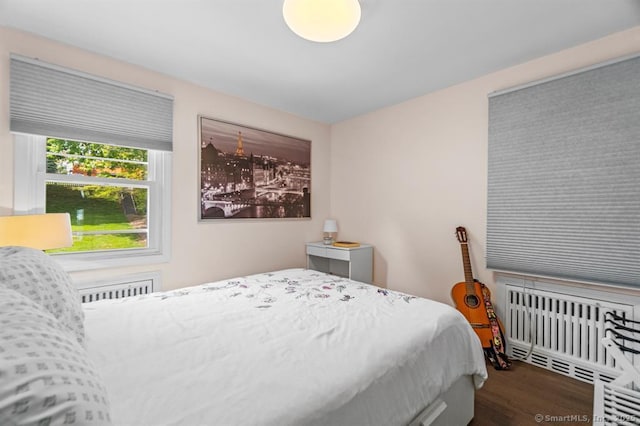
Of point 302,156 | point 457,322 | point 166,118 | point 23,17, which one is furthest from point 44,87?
point 457,322

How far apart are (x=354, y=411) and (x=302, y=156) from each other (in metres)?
3.03

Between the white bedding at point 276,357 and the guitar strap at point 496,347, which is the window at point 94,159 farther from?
the guitar strap at point 496,347

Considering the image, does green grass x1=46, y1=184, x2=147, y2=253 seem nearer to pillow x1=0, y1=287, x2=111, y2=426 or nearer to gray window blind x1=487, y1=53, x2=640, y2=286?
pillow x1=0, y1=287, x2=111, y2=426

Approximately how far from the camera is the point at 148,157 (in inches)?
102

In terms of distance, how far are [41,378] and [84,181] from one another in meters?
2.34

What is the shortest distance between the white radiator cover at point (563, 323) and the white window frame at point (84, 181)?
3.04 m

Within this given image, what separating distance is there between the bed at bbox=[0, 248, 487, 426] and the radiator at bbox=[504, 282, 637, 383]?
1.04 metres

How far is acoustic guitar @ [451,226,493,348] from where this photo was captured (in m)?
2.37

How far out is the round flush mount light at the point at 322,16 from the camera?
57.7 inches

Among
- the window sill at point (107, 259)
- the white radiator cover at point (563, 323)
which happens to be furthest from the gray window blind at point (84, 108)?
the white radiator cover at point (563, 323)

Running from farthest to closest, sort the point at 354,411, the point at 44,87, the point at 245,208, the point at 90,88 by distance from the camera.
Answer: the point at 245,208 < the point at 90,88 < the point at 44,87 < the point at 354,411

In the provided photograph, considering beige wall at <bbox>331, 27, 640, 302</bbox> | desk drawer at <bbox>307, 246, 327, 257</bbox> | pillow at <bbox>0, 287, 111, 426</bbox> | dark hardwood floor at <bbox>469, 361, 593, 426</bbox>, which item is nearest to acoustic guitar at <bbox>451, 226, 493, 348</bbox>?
beige wall at <bbox>331, 27, 640, 302</bbox>

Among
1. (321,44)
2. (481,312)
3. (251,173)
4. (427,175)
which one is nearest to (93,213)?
(251,173)

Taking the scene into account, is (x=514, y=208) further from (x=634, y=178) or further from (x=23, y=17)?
(x=23, y=17)
